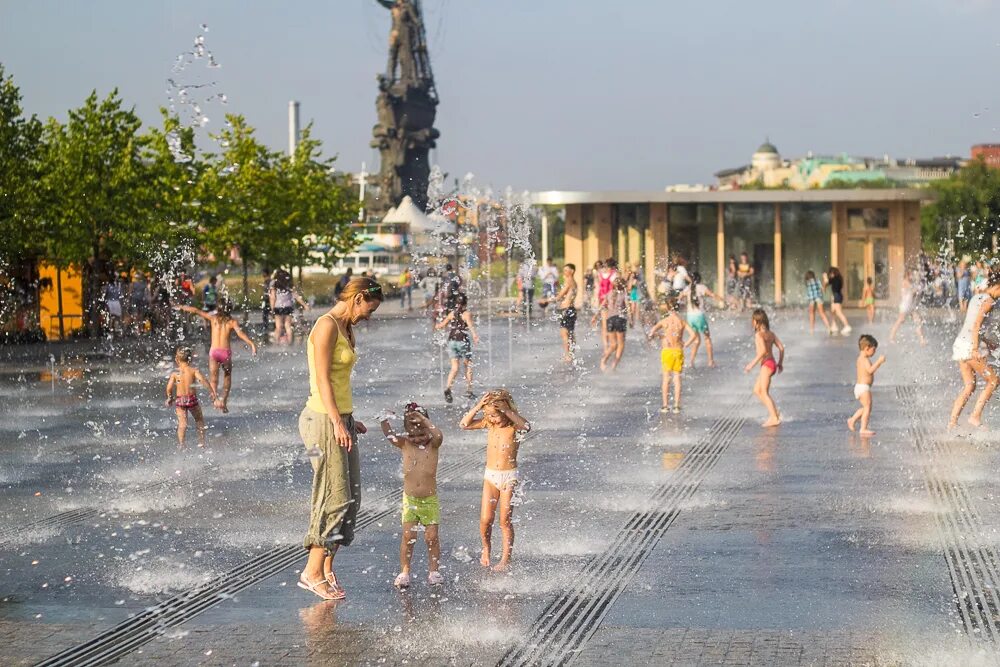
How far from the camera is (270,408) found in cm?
1844

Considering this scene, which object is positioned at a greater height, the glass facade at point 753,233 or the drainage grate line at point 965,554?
the glass facade at point 753,233

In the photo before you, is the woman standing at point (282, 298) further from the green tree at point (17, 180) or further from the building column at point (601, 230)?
the building column at point (601, 230)

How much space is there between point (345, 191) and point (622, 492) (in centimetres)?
4714

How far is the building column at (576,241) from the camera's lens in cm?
4919

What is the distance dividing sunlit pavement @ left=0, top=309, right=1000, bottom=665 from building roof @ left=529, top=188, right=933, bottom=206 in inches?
1120

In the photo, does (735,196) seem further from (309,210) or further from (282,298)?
(282,298)

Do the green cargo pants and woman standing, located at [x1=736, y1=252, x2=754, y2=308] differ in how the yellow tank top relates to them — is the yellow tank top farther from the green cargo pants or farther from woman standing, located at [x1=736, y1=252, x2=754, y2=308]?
woman standing, located at [x1=736, y1=252, x2=754, y2=308]

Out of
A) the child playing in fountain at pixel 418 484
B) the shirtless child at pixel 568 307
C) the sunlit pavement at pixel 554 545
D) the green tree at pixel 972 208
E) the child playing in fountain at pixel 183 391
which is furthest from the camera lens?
the green tree at pixel 972 208

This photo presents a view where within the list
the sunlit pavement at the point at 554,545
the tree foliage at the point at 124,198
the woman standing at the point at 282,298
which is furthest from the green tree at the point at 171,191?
the sunlit pavement at the point at 554,545

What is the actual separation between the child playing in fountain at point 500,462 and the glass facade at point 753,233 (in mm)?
39539

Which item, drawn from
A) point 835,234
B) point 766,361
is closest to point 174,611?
point 766,361

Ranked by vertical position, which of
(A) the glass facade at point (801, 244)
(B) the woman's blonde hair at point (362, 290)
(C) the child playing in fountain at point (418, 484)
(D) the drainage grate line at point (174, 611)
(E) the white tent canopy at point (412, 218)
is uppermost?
(E) the white tent canopy at point (412, 218)

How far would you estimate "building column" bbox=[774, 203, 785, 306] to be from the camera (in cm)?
4694

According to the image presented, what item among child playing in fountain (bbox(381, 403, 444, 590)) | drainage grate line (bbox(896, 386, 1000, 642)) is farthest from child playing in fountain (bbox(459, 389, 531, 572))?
drainage grate line (bbox(896, 386, 1000, 642))
